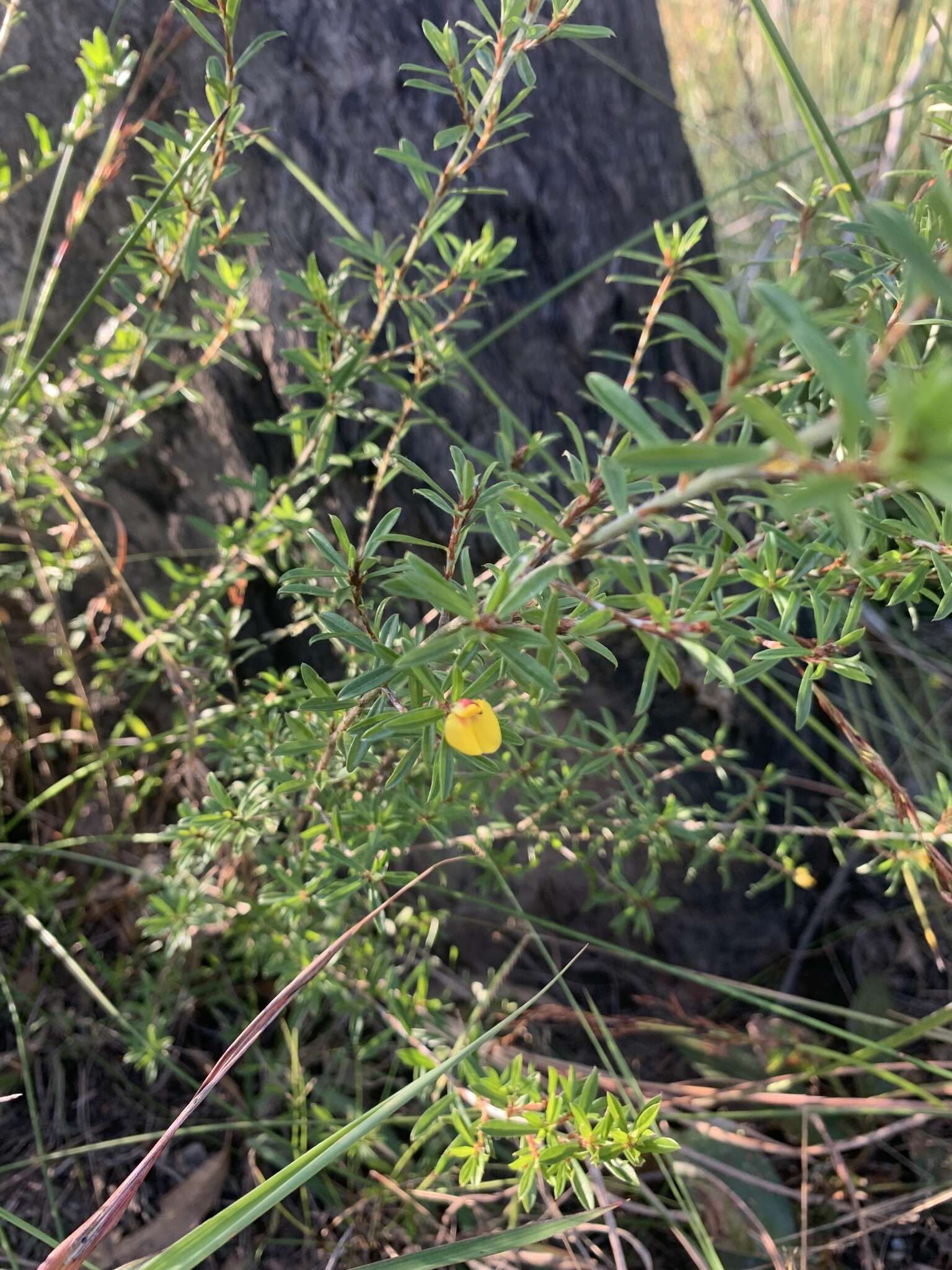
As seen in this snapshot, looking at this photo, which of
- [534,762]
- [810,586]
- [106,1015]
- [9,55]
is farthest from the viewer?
[106,1015]

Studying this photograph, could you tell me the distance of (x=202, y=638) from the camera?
1391 millimetres

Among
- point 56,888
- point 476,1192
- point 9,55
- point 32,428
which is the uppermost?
point 9,55

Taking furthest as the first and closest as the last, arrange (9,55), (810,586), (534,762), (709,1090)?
(709,1090) → (9,55) → (534,762) → (810,586)

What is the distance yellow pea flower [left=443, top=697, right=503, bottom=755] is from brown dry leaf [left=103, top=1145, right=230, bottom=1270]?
51.2 inches

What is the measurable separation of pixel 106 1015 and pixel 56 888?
12.0 inches

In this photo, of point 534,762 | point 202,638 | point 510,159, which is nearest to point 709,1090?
point 534,762

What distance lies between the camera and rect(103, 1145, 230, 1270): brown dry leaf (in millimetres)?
1454

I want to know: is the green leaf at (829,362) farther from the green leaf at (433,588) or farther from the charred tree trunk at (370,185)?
the charred tree trunk at (370,185)

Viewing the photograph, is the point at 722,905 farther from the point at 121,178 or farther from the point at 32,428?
the point at 121,178

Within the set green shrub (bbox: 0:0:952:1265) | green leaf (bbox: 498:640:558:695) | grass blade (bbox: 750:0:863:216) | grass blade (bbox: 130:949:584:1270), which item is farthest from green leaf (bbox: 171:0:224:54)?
grass blade (bbox: 130:949:584:1270)

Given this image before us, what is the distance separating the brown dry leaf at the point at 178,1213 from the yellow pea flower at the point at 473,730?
1.30 metres

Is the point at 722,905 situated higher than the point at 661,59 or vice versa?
the point at 661,59

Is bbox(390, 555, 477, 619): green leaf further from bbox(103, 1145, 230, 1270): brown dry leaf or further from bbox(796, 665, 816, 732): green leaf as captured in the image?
bbox(103, 1145, 230, 1270): brown dry leaf

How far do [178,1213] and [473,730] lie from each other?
1403 mm
